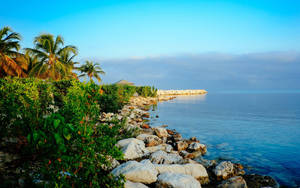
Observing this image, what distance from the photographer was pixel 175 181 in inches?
178

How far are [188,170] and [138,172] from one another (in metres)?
1.67

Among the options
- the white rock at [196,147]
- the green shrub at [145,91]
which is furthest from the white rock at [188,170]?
the green shrub at [145,91]

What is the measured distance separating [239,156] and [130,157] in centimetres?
508

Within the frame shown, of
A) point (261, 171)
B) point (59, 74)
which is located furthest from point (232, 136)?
point (59, 74)

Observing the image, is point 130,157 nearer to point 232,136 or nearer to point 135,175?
point 135,175

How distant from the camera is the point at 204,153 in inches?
343

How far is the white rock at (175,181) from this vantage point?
Result: 4.46 m

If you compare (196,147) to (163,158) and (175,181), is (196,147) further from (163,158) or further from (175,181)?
(175,181)

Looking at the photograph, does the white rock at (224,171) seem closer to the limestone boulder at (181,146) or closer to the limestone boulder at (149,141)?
the limestone boulder at (181,146)

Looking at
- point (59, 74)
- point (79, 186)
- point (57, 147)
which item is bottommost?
point (79, 186)

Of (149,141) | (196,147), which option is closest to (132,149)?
(149,141)

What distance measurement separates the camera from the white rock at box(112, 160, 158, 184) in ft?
15.0

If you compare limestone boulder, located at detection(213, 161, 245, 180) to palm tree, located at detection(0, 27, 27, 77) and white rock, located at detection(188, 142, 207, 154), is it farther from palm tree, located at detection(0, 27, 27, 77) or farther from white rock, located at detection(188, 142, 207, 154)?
palm tree, located at detection(0, 27, 27, 77)

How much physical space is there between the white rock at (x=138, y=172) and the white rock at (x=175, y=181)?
0.64ft
